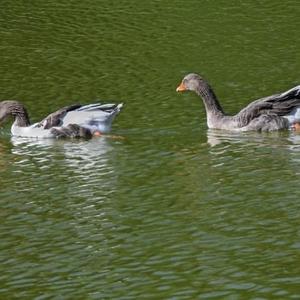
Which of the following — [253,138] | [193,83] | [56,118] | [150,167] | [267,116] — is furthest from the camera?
[193,83]

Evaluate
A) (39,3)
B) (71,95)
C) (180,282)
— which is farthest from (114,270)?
(39,3)

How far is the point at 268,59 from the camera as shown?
94.7ft

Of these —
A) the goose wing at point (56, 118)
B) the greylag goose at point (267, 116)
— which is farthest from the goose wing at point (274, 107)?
the goose wing at point (56, 118)

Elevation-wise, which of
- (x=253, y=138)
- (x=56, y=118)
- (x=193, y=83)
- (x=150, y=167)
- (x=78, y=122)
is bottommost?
(x=150, y=167)

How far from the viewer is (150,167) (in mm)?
19781

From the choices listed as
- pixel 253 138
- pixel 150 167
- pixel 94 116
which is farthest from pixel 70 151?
pixel 253 138

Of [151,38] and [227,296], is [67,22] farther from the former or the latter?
[227,296]

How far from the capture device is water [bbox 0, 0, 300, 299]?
1424cm

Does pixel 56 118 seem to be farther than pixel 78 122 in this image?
Yes

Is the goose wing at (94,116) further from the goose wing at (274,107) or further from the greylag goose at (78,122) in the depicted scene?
the goose wing at (274,107)

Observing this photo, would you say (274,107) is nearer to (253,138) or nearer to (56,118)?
(253,138)

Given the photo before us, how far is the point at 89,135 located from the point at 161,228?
6593 mm

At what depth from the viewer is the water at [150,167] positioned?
1424 cm

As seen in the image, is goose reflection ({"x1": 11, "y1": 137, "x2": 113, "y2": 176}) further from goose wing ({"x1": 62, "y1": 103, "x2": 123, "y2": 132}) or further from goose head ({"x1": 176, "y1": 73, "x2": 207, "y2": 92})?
goose head ({"x1": 176, "y1": 73, "x2": 207, "y2": 92})
